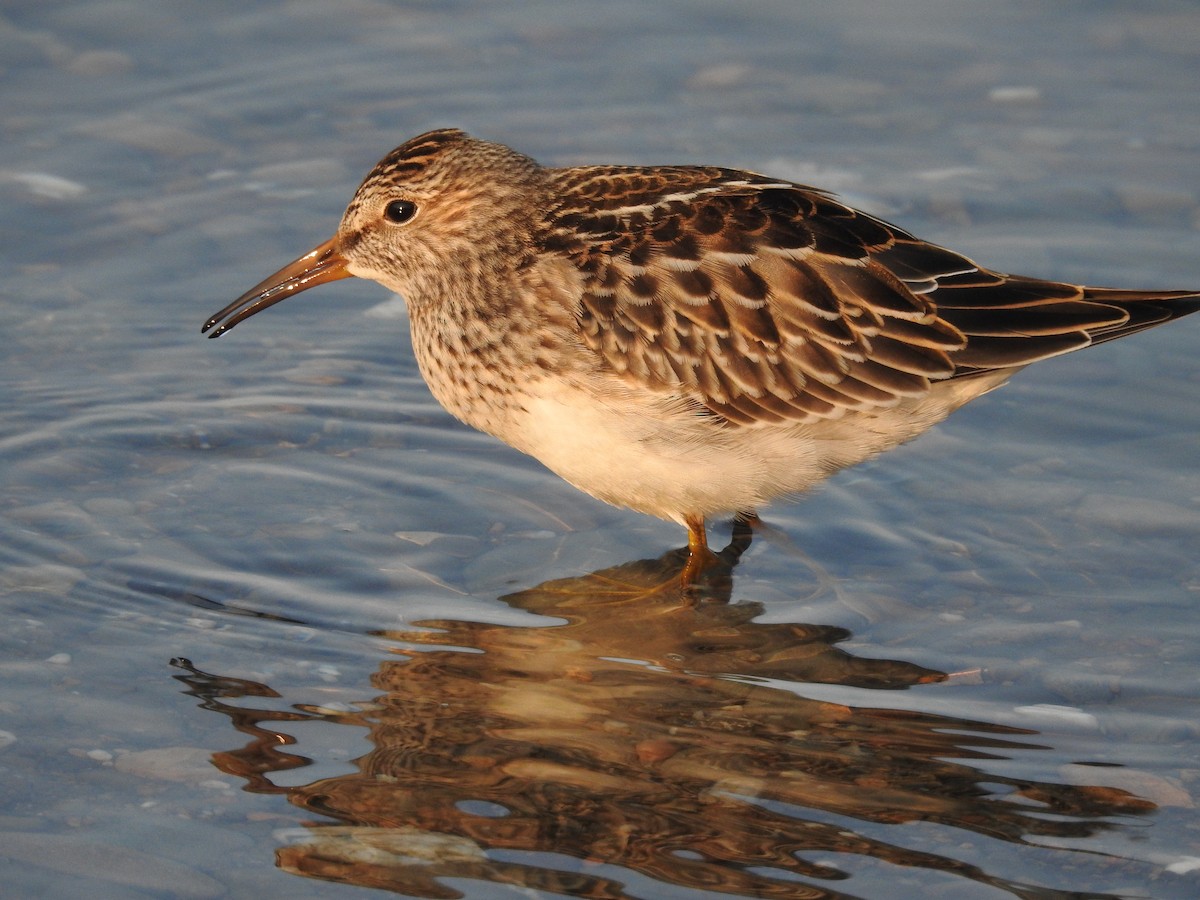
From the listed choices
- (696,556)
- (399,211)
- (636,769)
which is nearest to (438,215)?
(399,211)

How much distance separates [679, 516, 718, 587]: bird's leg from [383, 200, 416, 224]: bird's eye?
2.14m

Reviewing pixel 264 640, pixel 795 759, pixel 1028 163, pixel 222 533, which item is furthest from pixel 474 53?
pixel 795 759

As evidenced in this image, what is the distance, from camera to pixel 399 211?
28.2 feet

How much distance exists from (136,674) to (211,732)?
565 millimetres

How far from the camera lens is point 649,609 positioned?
8.16 m

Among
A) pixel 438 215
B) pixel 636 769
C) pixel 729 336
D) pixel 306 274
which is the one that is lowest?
pixel 636 769

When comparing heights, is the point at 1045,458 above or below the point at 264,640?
above

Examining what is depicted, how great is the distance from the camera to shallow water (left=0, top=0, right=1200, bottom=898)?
6266mm

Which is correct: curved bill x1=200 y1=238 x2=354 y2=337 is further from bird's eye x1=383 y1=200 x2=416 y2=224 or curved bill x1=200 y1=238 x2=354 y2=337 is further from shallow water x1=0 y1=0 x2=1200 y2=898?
shallow water x1=0 y1=0 x2=1200 y2=898

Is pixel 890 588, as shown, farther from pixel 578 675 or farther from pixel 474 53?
pixel 474 53

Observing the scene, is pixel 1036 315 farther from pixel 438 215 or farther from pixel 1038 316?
pixel 438 215

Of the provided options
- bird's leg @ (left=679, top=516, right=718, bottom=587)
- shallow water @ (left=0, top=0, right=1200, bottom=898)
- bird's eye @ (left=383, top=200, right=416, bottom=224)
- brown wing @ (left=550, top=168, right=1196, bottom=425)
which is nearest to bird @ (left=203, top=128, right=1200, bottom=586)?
brown wing @ (left=550, top=168, right=1196, bottom=425)

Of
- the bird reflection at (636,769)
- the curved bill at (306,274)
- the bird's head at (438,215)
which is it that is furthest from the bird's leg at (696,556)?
the curved bill at (306,274)

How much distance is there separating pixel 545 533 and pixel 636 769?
2.21 m
